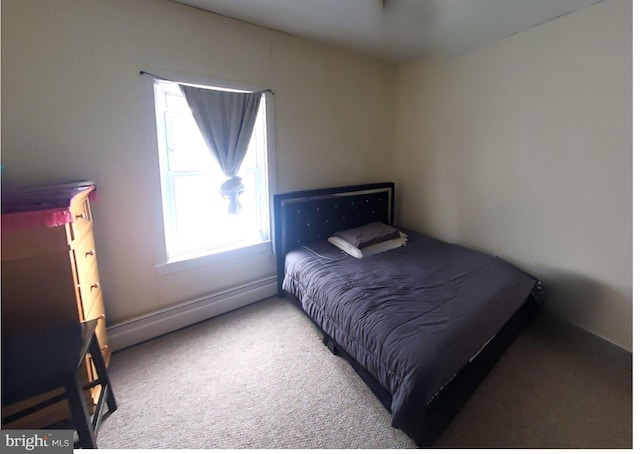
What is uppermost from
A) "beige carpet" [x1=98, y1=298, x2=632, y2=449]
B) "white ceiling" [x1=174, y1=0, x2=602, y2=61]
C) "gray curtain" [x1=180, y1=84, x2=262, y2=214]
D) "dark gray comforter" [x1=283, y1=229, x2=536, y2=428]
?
"white ceiling" [x1=174, y1=0, x2=602, y2=61]

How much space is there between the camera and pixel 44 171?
5.39ft

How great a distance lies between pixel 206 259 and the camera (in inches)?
91.0

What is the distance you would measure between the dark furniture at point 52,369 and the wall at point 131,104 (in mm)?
708

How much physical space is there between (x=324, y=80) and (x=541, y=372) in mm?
2831

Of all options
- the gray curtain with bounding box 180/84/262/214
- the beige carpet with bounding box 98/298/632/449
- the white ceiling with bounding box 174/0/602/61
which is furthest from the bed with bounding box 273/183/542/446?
the white ceiling with bounding box 174/0/602/61

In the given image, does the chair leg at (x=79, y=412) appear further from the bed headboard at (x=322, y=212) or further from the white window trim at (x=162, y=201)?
the bed headboard at (x=322, y=212)

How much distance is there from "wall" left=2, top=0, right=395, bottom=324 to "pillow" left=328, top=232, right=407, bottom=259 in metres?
0.63

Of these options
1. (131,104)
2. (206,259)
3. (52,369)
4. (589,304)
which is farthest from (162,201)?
(589,304)

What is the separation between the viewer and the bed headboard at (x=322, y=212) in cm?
255

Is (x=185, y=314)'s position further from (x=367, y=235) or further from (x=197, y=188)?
(x=367, y=235)

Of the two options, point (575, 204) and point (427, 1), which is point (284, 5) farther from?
point (575, 204)

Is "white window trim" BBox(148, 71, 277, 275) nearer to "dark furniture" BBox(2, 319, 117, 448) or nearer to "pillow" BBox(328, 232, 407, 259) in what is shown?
"pillow" BBox(328, 232, 407, 259)

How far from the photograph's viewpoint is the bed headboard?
255cm

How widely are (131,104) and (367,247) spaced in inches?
80.3
